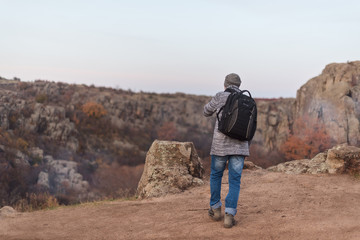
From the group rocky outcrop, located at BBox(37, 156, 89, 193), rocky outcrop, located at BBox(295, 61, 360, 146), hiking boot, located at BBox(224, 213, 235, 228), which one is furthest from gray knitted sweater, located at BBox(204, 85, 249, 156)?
rocky outcrop, located at BBox(37, 156, 89, 193)

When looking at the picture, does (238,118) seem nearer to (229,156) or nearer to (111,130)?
(229,156)

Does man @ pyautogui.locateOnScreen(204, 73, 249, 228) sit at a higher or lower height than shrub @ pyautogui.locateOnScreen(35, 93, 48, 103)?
lower

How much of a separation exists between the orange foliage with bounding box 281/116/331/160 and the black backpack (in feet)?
77.9

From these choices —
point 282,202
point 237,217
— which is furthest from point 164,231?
point 282,202

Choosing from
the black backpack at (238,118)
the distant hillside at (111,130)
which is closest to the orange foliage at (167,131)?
the distant hillside at (111,130)

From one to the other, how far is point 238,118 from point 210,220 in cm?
165

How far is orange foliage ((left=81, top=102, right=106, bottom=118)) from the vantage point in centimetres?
4275

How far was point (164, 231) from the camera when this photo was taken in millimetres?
4746

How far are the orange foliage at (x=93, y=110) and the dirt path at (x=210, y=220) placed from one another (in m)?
37.2

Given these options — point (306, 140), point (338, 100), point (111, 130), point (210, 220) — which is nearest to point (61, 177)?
point (111, 130)

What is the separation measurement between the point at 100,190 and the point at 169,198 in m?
20.9

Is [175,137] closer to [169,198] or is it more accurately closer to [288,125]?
[288,125]

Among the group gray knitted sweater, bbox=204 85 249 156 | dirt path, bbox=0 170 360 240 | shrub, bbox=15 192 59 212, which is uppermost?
gray knitted sweater, bbox=204 85 249 156

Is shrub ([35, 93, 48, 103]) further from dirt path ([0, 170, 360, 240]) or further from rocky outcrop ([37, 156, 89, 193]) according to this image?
dirt path ([0, 170, 360, 240])
